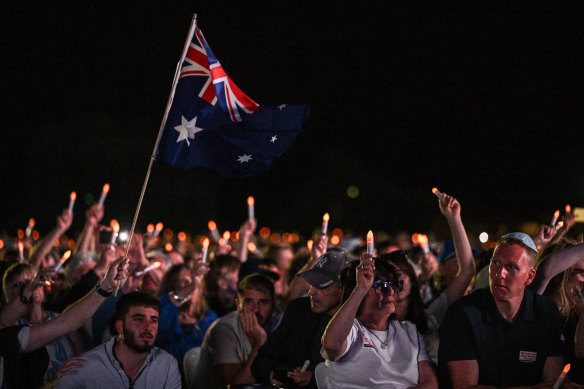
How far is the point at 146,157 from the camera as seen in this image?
43219mm

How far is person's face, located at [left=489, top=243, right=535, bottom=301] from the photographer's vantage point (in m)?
4.89

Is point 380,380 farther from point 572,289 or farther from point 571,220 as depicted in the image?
point 571,220

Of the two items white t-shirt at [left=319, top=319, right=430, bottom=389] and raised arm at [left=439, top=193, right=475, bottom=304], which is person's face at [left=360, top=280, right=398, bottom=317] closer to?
white t-shirt at [left=319, top=319, right=430, bottom=389]

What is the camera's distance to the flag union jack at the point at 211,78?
6434mm

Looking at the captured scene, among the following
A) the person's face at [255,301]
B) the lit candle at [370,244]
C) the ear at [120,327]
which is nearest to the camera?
the lit candle at [370,244]

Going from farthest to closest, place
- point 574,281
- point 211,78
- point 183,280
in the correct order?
point 183,280 → point 211,78 → point 574,281

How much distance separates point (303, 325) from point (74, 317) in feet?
5.82

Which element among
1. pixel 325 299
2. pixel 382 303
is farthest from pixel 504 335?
pixel 325 299

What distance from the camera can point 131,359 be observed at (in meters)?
5.73

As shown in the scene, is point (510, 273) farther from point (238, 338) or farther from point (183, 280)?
point (183, 280)

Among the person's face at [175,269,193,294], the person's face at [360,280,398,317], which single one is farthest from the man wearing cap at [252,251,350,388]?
the person's face at [175,269,193,294]

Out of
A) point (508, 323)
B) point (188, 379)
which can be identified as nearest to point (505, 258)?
point (508, 323)

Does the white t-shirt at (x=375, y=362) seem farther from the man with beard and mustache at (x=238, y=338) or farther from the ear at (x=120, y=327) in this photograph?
the ear at (x=120, y=327)

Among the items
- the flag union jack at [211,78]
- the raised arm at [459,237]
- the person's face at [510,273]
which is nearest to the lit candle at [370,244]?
the person's face at [510,273]
